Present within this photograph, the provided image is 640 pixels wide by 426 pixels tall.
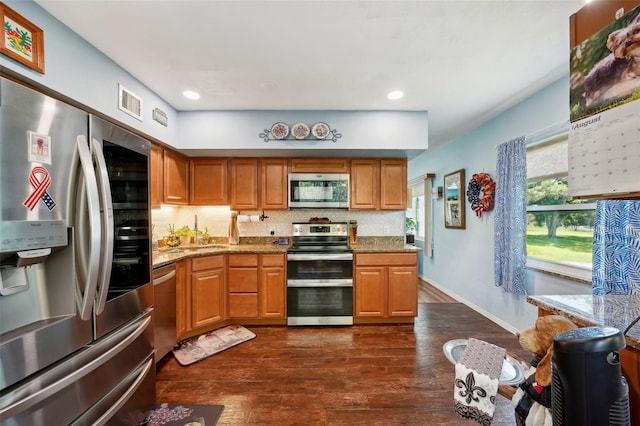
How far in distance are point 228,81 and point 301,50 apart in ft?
2.84

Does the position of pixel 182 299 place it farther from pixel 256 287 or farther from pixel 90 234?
pixel 90 234

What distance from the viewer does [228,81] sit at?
2.50 metres

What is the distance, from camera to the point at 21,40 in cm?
150

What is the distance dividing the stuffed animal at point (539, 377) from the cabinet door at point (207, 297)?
112 inches

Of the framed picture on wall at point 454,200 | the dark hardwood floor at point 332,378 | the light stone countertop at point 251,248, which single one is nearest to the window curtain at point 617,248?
the dark hardwood floor at point 332,378

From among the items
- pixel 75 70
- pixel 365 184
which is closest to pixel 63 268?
pixel 75 70

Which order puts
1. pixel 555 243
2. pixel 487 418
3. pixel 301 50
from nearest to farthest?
1. pixel 487 418
2. pixel 301 50
3. pixel 555 243

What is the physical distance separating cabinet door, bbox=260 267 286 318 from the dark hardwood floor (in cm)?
19

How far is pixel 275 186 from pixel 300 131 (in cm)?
80

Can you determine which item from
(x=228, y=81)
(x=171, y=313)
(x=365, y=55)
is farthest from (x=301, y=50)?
(x=171, y=313)

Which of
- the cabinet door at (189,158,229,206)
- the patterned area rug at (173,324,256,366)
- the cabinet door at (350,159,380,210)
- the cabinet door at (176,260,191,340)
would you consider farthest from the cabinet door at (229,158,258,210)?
the patterned area rug at (173,324,256,366)

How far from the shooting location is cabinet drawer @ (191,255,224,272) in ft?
9.38

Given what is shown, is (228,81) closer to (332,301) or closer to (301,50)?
(301,50)

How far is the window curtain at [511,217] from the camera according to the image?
291cm
